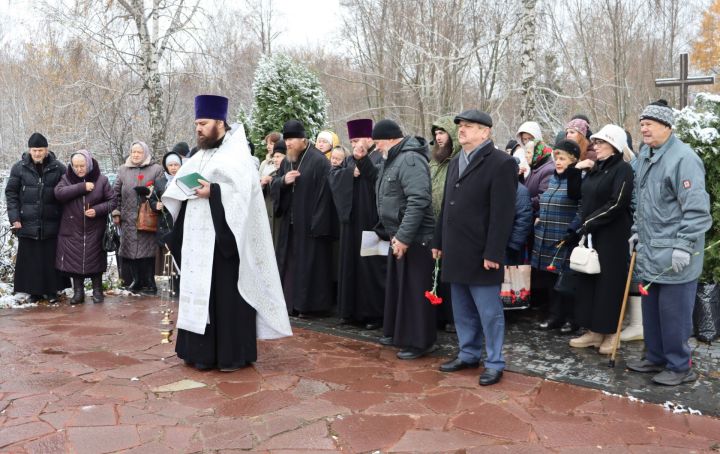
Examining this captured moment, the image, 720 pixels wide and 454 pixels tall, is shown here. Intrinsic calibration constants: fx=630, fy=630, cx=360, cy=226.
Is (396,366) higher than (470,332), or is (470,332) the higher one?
(470,332)

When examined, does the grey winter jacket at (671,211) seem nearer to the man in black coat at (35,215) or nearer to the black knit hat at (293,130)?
the black knit hat at (293,130)

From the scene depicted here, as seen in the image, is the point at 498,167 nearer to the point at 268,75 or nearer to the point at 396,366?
the point at 396,366

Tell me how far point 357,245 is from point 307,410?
104 inches

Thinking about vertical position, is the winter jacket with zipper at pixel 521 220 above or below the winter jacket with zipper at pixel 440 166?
below

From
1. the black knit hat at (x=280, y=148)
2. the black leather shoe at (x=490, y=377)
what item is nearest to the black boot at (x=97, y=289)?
the black knit hat at (x=280, y=148)

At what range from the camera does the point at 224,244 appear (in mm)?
5066

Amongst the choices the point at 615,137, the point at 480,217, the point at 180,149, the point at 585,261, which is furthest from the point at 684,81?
the point at 180,149

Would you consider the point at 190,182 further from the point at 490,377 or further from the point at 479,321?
the point at 490,377

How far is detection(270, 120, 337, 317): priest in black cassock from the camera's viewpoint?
7.04 metres

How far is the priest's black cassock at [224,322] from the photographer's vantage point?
16.9ft

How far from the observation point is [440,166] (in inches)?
234

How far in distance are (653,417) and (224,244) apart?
3338 mm

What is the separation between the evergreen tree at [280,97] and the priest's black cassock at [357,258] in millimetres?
5828

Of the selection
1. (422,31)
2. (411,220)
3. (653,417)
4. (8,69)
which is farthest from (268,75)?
(8,69)
